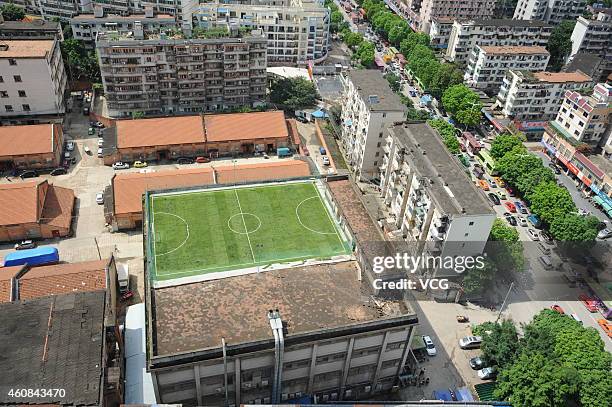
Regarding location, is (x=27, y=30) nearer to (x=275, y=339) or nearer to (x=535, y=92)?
(x=275, y=339)

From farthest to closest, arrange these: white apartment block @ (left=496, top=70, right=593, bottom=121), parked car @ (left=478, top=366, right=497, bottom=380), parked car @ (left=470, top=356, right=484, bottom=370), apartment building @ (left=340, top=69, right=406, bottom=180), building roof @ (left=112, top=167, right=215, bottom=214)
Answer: white apartment block @ (left=496, top=70, right=593, bottom=121) → apartment building @ (left=340, top=69, right=406, bottom=180) → building roof @ (left=112, top=167, right=215, bottom=214) → parked car @ (left=470, top=356, right=484, bottom=370) → parked car @ (left=478, top=366, right=497, bottom=380)

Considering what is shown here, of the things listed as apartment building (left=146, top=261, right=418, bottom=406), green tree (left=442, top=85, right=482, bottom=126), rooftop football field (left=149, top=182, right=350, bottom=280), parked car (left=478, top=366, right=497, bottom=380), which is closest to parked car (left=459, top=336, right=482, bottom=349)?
parked car (left=478, top=366, right=497, bottom=380)

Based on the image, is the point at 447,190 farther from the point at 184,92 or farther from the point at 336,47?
the point at 336,47

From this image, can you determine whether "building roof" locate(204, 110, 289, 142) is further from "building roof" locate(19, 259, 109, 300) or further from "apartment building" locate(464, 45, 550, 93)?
"apartment building" locate(464, 45, 550, 93)

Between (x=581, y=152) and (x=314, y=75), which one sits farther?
(x=314, y=75)

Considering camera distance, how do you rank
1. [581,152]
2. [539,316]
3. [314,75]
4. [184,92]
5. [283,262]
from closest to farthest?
[283,262] < [539,316] < [581,152] < [184,92] < [314,75]

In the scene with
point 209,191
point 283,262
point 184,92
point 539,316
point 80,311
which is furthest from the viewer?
point 184,92

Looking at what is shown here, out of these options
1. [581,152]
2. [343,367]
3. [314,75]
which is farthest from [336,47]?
[343,367]

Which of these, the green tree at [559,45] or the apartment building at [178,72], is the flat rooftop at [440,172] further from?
the green tree at [559,45]
